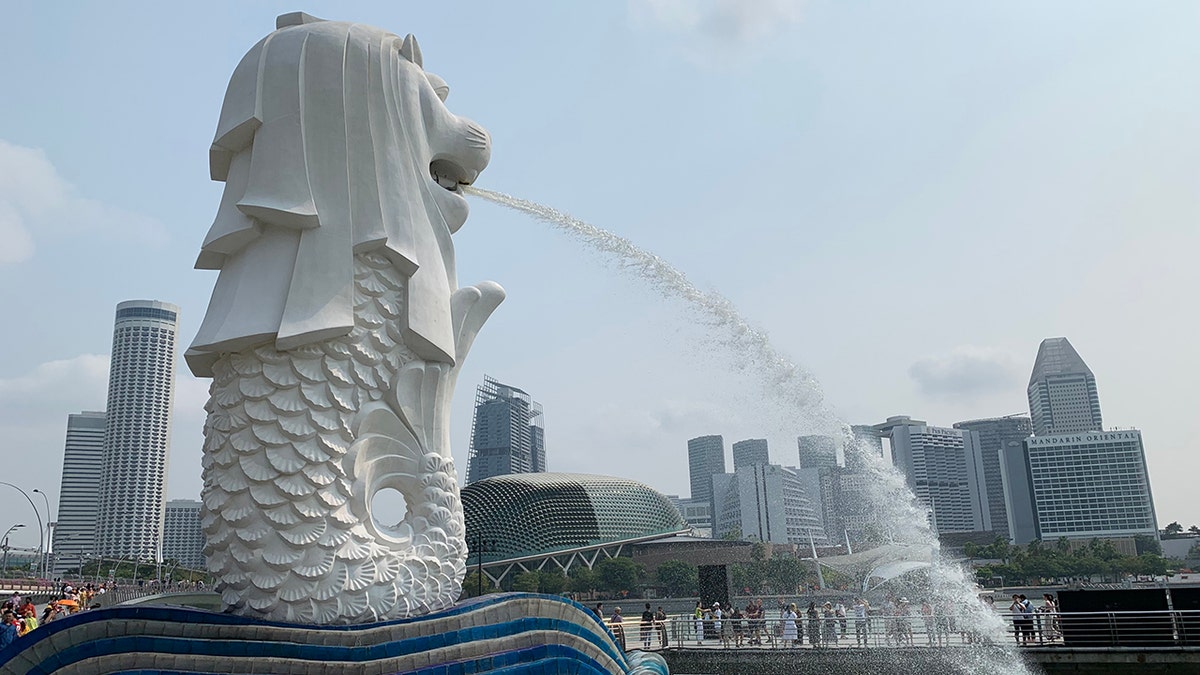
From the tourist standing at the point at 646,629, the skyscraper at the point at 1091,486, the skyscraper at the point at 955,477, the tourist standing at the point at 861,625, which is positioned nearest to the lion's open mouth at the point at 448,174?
the tourist standing at the point at 861,625

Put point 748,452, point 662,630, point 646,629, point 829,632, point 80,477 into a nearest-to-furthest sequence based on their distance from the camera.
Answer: point 829,632, point 662,630, point 646,629, point 80,477, point 748,452

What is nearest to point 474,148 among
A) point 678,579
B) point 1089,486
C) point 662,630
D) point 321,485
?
point 321,485

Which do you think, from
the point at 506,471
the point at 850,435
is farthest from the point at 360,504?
the point at 506,471

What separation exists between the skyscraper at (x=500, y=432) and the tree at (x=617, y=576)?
6467 centimetres

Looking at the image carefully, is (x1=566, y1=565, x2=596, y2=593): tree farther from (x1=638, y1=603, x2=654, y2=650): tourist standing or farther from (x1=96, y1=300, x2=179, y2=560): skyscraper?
(x1=638, y1=603, x2=654, y2=650): tourist standing

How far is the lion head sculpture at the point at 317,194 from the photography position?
7.19 m

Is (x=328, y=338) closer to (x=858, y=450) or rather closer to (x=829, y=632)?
(x=858, y=450)

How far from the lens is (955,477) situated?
4488 inches

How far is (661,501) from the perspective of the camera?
277 feet

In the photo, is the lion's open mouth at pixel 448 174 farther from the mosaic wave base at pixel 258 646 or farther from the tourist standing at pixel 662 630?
the tourist standing at pixel 662 630

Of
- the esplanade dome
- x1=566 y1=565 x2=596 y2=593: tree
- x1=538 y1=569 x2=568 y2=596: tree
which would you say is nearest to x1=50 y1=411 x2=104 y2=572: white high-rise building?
the esplanade dome

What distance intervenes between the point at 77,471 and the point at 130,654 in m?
100

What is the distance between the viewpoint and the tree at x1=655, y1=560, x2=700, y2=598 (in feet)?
196

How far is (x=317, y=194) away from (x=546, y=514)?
66739 mm
